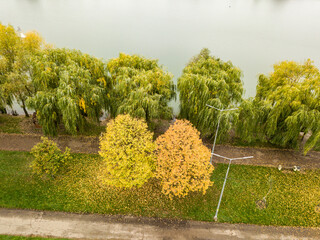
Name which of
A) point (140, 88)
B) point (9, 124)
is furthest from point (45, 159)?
point (9, 124)

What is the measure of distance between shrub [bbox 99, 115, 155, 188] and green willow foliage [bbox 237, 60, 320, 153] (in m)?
10.9

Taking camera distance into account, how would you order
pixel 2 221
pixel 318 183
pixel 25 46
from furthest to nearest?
pixel 25 46, pixel 318 183, pixel 2 221

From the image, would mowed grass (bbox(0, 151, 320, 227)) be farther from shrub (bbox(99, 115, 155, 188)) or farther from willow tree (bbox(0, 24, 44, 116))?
willow tree (bbox(0, 24, 44, 116))

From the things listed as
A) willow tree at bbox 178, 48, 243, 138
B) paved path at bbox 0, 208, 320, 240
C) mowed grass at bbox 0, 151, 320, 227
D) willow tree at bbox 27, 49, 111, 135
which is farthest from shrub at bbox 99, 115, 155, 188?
willow tree at bbox 178, 48, 243, 138

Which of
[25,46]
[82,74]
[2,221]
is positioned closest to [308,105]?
[82,74]

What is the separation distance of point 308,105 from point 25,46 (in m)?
30.1

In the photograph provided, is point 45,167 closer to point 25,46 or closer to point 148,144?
point 148,144

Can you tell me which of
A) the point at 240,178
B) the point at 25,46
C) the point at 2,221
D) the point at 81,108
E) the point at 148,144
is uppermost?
the point at 25,46

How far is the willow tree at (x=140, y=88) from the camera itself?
17984 millimetres

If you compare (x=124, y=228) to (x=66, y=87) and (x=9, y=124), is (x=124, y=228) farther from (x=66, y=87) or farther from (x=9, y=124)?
(x=9, y=124)

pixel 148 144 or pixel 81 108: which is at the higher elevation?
pixel 81 108

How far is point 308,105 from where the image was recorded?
18.4 metres

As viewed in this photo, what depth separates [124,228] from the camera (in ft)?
45.9

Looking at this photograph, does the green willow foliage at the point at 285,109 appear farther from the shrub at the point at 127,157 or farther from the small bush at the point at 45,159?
the small bush at the point at 45,159
